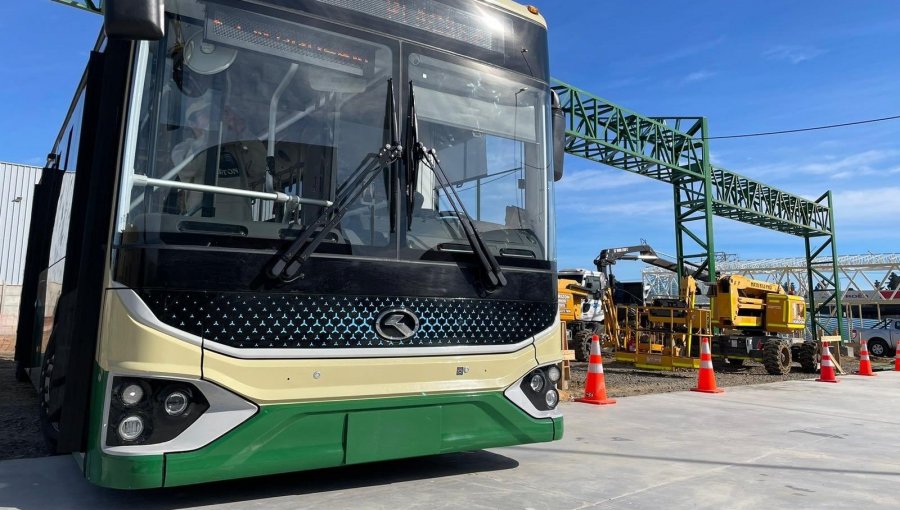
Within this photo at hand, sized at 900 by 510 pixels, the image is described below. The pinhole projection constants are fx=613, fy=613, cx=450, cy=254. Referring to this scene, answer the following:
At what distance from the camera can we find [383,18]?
157 inches

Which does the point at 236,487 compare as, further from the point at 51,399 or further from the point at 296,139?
the point at 296,139

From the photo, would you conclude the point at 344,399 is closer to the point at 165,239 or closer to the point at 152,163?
the point at 165,239

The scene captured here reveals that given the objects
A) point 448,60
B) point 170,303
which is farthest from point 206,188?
point 448,60

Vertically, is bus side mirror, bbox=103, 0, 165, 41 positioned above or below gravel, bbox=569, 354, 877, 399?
above

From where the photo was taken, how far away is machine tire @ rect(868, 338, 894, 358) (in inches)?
979

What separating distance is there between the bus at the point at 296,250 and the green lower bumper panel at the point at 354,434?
11 mm

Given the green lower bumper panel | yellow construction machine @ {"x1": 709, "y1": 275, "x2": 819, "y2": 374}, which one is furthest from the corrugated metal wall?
the green lower bumper panel

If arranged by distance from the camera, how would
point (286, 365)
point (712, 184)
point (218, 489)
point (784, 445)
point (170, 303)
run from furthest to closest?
point (712, 184)
point (784, 445)
point (218, 489)
point (286, 365)
point (170, 303)

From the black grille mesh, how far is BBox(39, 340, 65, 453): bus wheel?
3.34ft

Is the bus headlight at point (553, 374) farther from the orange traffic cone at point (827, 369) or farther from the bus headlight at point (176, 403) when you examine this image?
the orange traffic cone at point (827, 369)

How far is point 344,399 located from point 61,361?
5.72 feet

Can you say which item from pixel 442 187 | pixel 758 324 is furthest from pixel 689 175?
pixel 442 187

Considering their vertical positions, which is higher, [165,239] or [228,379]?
[165,239]

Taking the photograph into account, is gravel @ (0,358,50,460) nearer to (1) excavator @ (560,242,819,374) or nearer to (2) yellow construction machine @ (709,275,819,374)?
(1) excavator @ (560,242,819,374)
